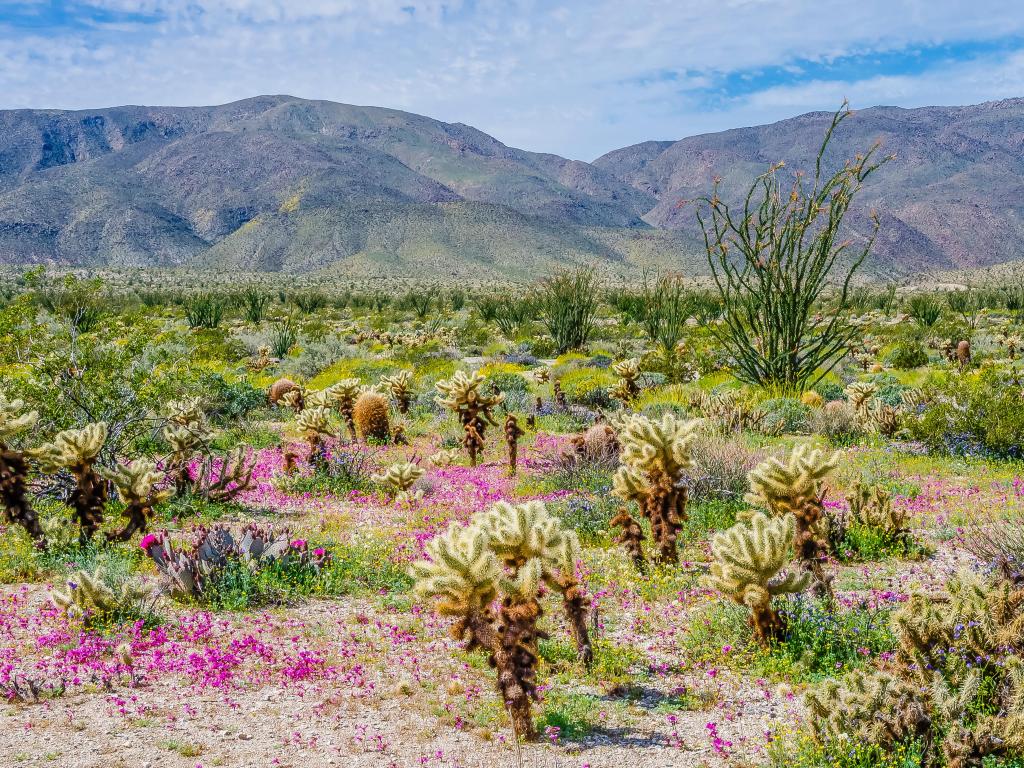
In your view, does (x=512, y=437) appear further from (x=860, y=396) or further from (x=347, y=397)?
(x=860, y=396)

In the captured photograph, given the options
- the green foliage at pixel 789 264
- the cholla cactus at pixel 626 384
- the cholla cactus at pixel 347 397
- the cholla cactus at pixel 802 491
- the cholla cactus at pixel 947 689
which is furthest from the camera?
the cholla cactus at pixel 626 384

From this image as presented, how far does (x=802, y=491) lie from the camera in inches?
213

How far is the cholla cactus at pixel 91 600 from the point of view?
516 cm

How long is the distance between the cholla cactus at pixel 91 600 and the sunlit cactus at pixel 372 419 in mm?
7072

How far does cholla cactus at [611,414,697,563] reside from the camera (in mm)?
6031

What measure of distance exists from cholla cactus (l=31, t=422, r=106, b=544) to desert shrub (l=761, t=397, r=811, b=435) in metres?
9.10

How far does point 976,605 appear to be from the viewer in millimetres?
4020

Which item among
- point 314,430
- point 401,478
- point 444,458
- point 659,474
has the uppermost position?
point 659,474

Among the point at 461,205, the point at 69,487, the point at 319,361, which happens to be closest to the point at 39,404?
the point at 69,487

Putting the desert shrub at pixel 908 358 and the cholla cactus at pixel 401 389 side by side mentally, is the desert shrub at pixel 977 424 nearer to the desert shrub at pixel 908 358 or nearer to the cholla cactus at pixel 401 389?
the cholla cactus at pixel 401 389

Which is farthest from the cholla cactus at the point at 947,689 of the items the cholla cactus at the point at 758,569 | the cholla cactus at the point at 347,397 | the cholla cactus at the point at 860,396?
the cholla cactus at the point at 347,397

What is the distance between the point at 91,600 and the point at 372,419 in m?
7.27

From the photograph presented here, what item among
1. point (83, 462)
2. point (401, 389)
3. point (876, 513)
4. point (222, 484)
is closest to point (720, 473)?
point (876, 513)

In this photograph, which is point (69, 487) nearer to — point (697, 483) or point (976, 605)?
point (697, 483)
